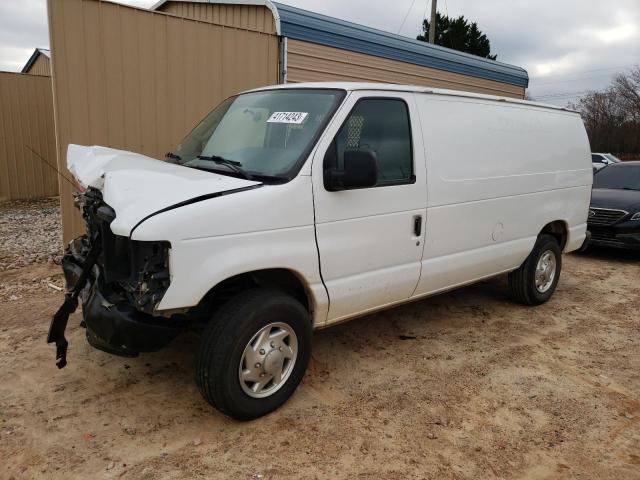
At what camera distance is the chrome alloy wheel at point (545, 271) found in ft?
18.4

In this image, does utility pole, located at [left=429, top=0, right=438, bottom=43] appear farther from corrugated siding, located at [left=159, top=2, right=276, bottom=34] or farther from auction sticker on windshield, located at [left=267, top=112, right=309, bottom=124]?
auction sticker on windshield, located at [left=267, top=112, right=309, bottom=124]

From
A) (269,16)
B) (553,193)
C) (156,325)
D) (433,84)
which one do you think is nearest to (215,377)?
(156,325)

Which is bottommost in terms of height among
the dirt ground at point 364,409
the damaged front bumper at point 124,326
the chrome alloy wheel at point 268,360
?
the dirt ground at point 364,409

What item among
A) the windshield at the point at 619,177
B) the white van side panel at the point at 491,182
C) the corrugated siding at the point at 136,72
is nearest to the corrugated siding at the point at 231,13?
the corrugated siding at the point at 136,72

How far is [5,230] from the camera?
28.6ft

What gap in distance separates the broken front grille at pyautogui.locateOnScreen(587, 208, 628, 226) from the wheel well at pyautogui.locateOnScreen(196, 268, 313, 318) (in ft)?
21.7

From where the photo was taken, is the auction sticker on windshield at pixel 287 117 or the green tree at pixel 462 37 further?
the green tree at pixel 462 37

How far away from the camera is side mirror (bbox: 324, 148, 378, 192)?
130 inches

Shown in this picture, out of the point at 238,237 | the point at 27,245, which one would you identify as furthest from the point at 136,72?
the point at 238,237

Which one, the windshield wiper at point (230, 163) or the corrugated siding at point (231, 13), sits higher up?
the corrugated siding at point (231, 13)

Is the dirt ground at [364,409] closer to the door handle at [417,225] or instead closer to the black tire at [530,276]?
the black tire at [530,276]

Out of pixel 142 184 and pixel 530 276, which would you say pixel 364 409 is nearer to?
pixel 142 184

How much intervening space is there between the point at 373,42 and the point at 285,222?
716 centimetres

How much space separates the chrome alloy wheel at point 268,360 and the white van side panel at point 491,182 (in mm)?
1339
